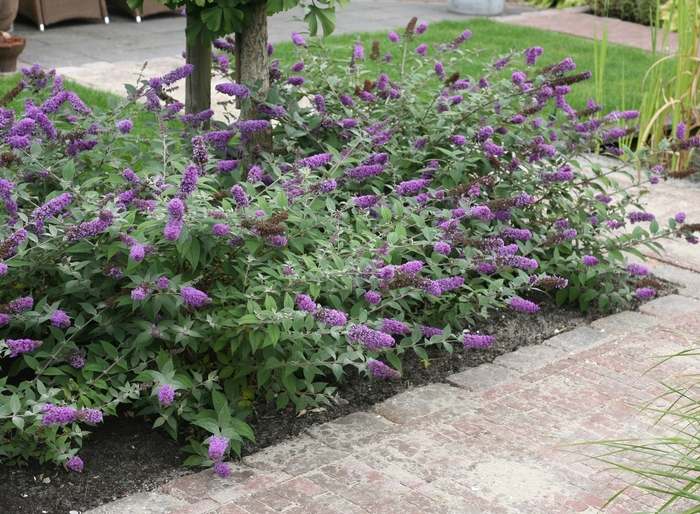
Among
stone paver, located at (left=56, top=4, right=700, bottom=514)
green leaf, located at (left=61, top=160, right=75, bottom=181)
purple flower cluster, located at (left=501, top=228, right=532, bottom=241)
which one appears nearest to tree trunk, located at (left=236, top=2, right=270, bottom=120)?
green leaf, located at (left=61, top=160, right=75, bottom=181)

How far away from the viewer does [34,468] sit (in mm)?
2992

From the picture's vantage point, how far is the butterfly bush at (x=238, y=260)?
3.07 metres

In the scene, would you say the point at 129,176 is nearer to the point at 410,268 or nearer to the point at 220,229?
the point at 220,229

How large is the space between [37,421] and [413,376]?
145cm

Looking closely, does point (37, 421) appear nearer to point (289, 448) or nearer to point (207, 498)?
Answer: point (207, 498)

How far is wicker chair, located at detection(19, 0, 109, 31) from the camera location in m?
9.98

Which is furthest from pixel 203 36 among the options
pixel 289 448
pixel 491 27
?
pixel 491 27

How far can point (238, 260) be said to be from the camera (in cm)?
336

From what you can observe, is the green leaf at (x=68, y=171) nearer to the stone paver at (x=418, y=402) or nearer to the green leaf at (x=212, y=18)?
the green leaf at (x=212, y=18)

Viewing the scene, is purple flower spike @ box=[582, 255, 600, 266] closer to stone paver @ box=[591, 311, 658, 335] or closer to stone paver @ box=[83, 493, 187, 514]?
stone paver @ box=[591, 311, 658, 335]

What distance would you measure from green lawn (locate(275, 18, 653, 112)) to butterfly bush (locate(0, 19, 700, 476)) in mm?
3925

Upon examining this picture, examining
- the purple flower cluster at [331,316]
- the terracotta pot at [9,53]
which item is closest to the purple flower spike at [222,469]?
the purple flower cluster at [331,316]

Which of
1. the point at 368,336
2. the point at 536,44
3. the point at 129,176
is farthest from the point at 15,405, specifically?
the point at 536,44

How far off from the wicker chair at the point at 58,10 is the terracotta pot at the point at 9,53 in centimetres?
229
